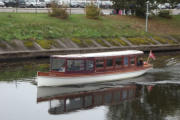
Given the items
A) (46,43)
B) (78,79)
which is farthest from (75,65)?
(46,43)

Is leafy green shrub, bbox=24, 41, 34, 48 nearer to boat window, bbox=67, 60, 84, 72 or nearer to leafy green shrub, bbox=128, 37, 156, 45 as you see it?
leafy green shrub, bbox=128, 37, 156, 45

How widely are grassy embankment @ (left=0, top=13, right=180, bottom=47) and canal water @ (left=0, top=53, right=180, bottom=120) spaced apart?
12.8m

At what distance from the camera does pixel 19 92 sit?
1332 inches

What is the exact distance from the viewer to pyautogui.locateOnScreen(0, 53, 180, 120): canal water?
28.3 metres

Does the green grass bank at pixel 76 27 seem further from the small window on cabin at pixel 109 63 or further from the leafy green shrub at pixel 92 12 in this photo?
the small window on cabin at pixel 109 63

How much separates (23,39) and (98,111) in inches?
1018

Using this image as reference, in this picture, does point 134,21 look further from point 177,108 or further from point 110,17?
point 177,108

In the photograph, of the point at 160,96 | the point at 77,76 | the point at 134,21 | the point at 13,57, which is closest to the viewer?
the point at 160,96

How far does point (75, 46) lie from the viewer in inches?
2143

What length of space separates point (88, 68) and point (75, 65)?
1315 millimetres

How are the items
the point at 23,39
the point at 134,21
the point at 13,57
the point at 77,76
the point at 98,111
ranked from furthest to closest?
the point at 134,21 → the point at 23,39 → the point at 13,57 → the point at 77,76 → the point at 98,111

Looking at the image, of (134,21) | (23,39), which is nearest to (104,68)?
(23,39)

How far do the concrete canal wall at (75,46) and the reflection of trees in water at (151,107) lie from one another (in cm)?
1834

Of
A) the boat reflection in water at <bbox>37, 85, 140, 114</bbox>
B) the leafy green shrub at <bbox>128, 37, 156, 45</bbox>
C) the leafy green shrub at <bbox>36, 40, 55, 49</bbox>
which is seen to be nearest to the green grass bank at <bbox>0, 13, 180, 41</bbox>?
the leafy green shrub at <bbox>36, 40, 55, 49</bbox>
